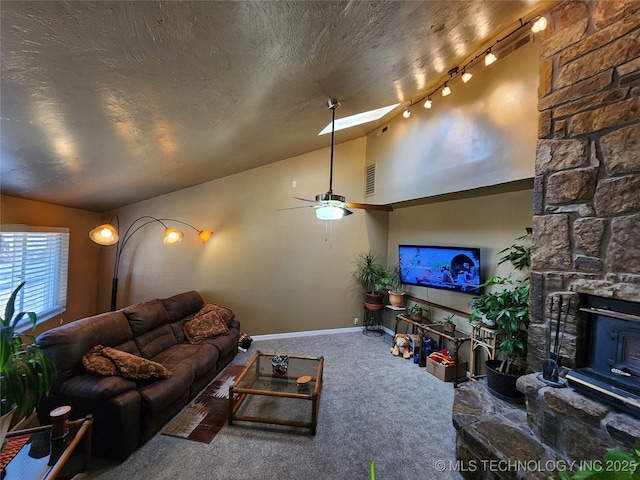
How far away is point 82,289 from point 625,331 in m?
5.94

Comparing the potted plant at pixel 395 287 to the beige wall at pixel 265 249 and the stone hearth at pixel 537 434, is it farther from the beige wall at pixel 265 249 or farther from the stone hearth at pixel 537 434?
the stone hearth at pixel 537 434

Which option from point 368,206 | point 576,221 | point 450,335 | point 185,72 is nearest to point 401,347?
point 450,335

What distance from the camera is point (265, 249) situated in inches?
184

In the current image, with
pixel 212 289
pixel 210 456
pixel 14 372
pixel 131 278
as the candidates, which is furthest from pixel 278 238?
pixel 14 372

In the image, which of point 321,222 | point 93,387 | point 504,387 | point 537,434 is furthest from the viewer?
point 321,222

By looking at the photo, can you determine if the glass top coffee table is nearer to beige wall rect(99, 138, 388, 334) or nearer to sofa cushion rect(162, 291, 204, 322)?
sofa cushion rect(162, 291, 204, 322)

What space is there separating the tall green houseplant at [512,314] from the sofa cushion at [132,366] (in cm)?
323

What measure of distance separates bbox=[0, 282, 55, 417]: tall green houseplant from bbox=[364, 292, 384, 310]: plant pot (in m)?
4.14

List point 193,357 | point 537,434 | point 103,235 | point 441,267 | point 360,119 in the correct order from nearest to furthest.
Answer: point 537,434 → point 193,357 → point 103,235 → point 441,267 → point 360,119

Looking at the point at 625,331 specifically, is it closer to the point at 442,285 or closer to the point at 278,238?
the point at 442,285

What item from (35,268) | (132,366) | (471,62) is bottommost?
(132,366)

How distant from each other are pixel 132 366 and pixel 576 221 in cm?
378

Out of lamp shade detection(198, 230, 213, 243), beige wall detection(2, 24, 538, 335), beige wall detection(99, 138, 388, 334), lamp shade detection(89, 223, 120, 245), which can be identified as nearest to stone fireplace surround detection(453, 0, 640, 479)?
beige wall detection(2, 24, 538, 335)

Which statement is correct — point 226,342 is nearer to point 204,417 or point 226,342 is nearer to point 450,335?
point 204,417
